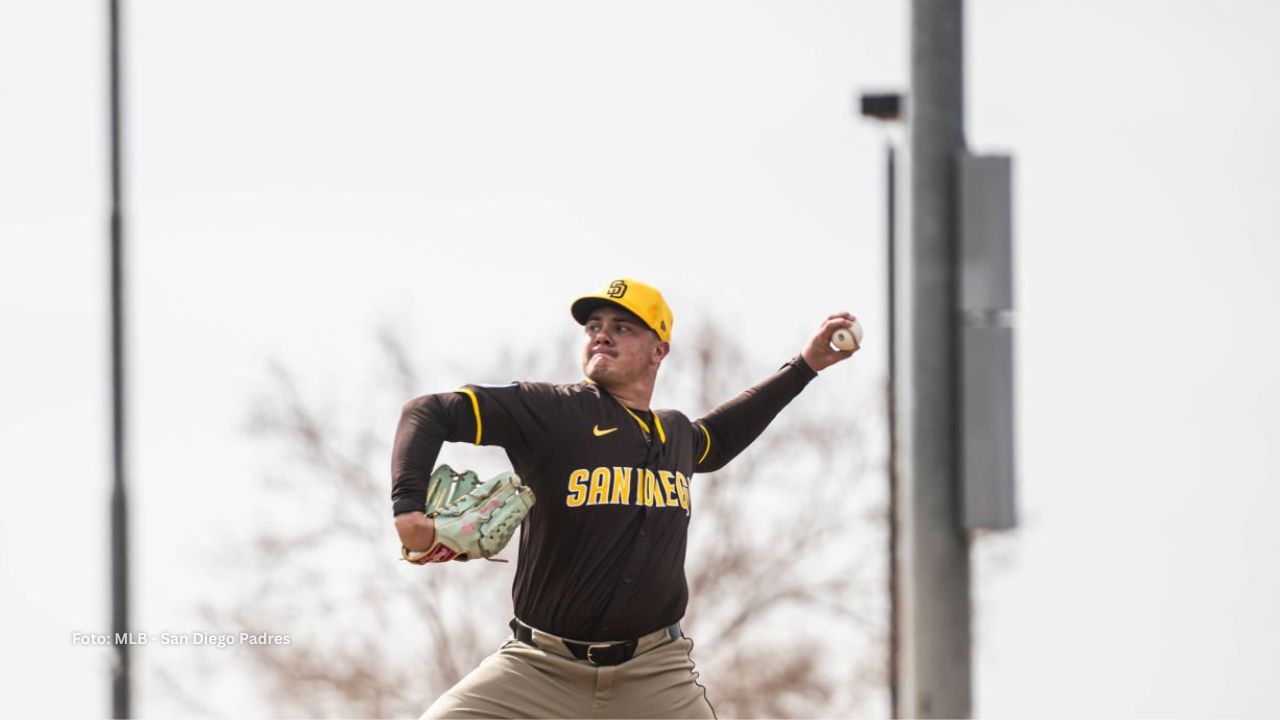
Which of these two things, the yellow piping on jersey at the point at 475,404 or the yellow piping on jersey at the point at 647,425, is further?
the yellow piping on jersey at the point at 647,425

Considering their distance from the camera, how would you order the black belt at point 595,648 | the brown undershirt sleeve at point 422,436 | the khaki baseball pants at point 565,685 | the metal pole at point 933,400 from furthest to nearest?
the black belt at point 595,648 → the khaki baseball pants at point 565,685 → the metal pole at point 933,400 → the brown undershirt sleeve at point 422,436

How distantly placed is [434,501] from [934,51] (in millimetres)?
2390

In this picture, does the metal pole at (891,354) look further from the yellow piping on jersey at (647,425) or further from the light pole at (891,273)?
the yellow piping on jersey at (647,425)

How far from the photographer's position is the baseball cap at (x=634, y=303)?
5.94 metres

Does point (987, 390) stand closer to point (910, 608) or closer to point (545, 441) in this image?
point (910, 608)

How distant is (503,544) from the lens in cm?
533

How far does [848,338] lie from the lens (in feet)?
21.4

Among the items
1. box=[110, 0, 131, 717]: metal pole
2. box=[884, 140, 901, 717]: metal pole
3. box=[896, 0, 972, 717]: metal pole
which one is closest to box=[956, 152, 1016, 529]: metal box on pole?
box=[896, 0, 972, 717]: metal pole

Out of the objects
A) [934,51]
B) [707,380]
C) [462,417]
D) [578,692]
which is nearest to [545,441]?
[462,417]

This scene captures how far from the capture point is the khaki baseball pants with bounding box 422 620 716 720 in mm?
5598

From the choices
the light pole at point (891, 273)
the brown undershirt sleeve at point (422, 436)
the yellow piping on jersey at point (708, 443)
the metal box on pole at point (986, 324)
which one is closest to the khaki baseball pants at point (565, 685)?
the brown undershirt sleeve at point (422, 436)

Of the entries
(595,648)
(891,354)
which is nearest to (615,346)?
(595,648)

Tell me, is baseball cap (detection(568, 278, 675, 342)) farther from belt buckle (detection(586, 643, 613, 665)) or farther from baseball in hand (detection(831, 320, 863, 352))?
belt buckle (detection(586, 643, 613, 665))

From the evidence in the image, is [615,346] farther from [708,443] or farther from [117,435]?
[117,435]
